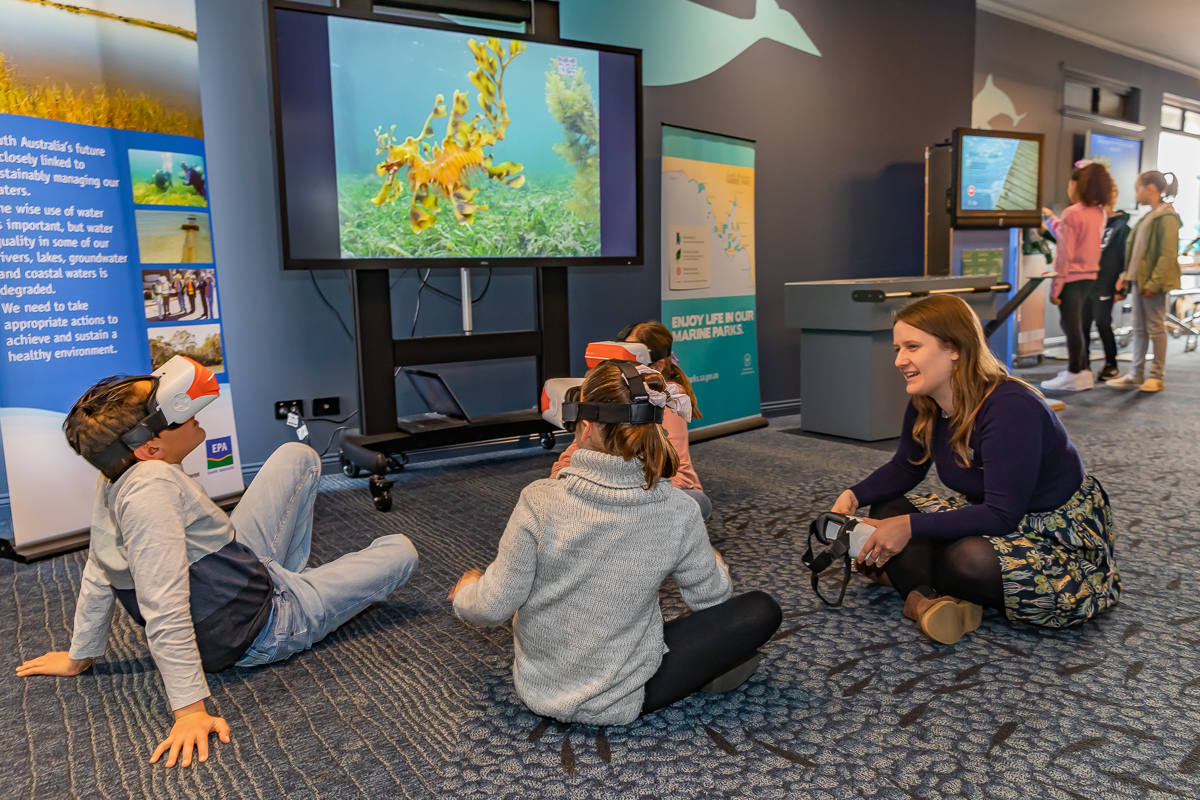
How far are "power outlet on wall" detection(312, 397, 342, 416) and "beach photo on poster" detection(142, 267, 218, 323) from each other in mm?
704

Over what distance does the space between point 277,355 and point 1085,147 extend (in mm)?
8311

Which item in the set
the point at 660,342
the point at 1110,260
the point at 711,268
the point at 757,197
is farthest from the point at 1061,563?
the point at 1110,260

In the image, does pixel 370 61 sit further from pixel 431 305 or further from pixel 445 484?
pixel 445 484

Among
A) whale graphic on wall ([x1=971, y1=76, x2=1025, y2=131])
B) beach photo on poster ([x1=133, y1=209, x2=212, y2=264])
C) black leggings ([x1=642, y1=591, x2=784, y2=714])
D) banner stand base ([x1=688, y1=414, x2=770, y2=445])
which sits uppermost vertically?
whale graphic on wall ([x1=971, y1=76, x2=1025, y2=131])

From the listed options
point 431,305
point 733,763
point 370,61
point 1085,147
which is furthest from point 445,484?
point 1085,147

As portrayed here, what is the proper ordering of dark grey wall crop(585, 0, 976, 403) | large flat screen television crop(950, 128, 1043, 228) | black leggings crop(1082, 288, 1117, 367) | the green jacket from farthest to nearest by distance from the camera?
black leggings crop(1082, 288, 1117, 367)
the green jacket
large flat screen television crop(950, 128, 1043, 228)
dark grey wall crop(585, 0, 976, 403)

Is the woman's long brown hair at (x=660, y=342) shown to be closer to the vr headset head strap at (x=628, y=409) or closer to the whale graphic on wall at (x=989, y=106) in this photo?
the vr headset head strap at (x=628, y=409)

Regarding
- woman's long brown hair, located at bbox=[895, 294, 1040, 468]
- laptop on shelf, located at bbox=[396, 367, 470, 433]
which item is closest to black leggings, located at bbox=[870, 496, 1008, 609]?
woman's long brown hair, located at bbox=[895, 294, 1040, 468]

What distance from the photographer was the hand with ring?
183 centimetres

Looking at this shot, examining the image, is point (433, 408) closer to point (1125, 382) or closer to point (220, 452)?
point (220, 452)

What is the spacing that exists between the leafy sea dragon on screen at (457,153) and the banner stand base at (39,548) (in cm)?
166

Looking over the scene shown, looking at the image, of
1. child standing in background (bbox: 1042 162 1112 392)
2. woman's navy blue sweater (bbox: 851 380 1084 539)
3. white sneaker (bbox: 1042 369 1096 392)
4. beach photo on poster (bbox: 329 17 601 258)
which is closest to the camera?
woman's navy blue sweater (bbox: 851 380 1084 539)

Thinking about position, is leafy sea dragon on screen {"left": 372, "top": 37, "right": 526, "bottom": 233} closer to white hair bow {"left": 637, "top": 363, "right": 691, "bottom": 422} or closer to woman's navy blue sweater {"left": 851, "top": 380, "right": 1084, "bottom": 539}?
white hair bow {"left": 637, "top": 363, "right": 691, "bottom": 422}

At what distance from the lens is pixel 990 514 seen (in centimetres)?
180
